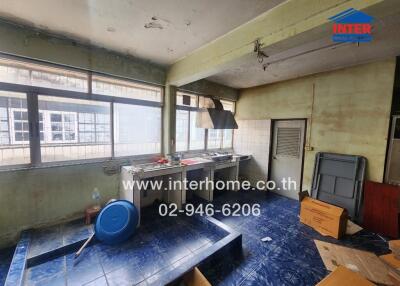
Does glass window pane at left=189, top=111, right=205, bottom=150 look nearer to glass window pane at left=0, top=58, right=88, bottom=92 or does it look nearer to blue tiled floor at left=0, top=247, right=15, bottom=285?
glass window pane at left=0, top=58, right=88, bottom=92

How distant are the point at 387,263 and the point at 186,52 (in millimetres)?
3633

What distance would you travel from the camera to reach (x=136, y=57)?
2.87 m

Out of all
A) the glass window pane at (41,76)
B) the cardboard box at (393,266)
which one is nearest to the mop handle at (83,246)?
the glass window pane at (41,76)

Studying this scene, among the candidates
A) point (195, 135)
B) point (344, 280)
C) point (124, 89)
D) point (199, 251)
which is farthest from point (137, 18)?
point (344, 280)

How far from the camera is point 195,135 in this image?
4.15 meters

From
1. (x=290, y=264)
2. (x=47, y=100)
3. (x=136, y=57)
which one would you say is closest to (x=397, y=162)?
(x=290, y=264)

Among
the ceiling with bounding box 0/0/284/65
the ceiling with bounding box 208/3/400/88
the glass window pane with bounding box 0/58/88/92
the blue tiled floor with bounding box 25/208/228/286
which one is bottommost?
the blue tiled floor with bounding box 25/208/228/286

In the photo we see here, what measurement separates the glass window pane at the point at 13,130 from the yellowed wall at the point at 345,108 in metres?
4.38

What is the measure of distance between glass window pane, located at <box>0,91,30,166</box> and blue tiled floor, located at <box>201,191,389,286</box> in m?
2.60

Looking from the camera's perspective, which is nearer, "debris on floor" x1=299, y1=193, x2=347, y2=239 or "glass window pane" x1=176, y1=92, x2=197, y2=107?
"debris on floor" x1=299, y1=193, x2=347, y2=239

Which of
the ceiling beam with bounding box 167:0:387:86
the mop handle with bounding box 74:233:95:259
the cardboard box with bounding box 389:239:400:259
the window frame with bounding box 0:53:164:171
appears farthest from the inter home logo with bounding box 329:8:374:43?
the mop handle with bounding box 74:233:95:259

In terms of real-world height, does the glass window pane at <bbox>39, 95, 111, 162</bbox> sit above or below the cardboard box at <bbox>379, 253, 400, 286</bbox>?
above

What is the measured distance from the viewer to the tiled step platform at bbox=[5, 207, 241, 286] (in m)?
1.69

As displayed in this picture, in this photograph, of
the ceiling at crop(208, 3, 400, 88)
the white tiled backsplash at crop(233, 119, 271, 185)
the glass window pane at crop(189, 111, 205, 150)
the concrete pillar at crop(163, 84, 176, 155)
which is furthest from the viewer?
the white tiled backsplash at crop(233, 119, 271, 185)
